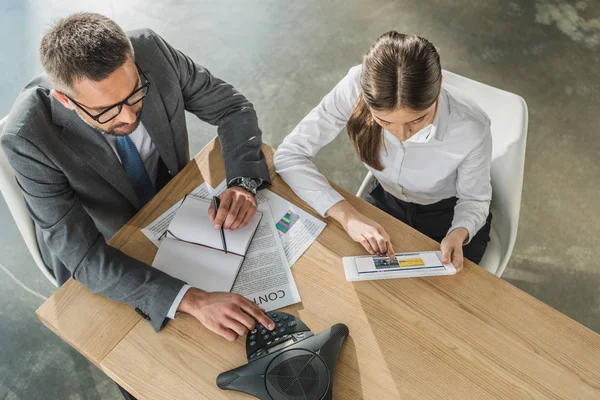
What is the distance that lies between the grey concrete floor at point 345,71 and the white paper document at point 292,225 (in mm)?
1086

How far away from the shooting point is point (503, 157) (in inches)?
64.1

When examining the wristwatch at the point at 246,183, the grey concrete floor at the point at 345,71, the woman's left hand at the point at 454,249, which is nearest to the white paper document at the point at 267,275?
the wristwatch at the point at 246,183

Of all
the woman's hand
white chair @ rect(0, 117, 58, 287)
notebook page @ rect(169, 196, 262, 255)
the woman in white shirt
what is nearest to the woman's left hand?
the woman in white shirt

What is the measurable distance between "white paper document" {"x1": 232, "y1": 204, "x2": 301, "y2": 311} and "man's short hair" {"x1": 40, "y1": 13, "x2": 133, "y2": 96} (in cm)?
56

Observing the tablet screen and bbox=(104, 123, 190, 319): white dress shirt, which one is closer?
the tablet screen

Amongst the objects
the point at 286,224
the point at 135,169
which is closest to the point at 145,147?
the point at 135,169

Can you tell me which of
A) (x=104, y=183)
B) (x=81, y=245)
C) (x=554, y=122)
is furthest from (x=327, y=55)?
(x=81, y=245)

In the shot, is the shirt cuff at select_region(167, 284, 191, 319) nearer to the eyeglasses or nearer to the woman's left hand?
the eyeglasses

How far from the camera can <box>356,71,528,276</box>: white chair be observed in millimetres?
1602

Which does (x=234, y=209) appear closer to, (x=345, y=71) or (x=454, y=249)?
(x=454, y=249)

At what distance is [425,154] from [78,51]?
0.94 m

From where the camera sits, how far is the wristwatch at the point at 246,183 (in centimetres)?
152

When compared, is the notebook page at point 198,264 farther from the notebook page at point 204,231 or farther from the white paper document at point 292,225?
the white paper document at point 292,225

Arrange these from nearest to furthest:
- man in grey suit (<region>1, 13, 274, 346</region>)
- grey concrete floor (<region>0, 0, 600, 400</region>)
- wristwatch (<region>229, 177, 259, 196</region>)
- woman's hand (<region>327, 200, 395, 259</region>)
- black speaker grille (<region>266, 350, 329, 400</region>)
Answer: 1. black speaker grille (<region>266, 350, 329, 400</region>)
2. man in grey suit (<region>1, 13, 274, 346</region>)
3. woman's hand (<region>327, 200, 395, 259</region>)
4. wristwatch (<region>229, 177, 259, 196</region>)
5. grey concrete floor (<region>0, 0, 600, 400</region>)
